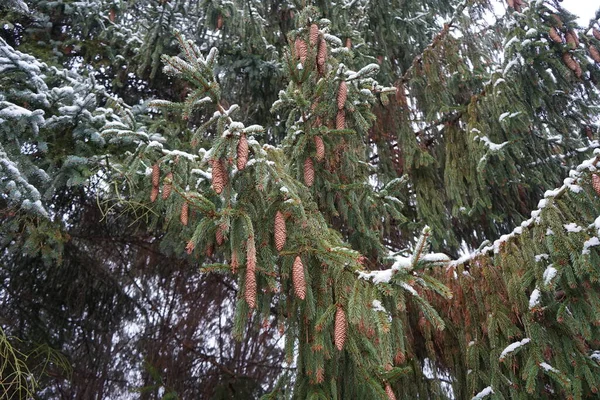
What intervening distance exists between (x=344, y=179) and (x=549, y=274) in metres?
1.58

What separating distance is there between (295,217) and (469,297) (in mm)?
1532

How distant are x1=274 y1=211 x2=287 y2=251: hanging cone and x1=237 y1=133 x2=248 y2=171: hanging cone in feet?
1.05

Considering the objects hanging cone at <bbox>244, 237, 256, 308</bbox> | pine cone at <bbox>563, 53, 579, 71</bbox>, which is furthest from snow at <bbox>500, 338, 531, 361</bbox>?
pine cone at <bbox>563, 53, 579, 71</bbox>

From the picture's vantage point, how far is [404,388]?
3.54 meters

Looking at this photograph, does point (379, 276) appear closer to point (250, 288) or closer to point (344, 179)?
point (250, 288)

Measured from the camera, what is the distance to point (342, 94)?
10.7 ft

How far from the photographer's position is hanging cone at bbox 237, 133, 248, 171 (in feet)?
7.96

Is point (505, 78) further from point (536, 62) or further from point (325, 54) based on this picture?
point (325, 54)

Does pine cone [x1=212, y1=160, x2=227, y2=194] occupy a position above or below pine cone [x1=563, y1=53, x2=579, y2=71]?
below

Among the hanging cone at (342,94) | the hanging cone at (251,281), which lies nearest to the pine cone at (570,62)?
the hanging cone at (342,94)

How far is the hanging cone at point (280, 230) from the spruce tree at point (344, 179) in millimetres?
13

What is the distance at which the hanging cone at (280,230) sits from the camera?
251cm

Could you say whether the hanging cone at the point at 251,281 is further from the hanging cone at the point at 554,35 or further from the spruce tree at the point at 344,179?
the hanging cone at the point at 554,35

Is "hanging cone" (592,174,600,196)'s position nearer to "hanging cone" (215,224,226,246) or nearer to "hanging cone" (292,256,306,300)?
"hanging cone" (292,256,306,300)
